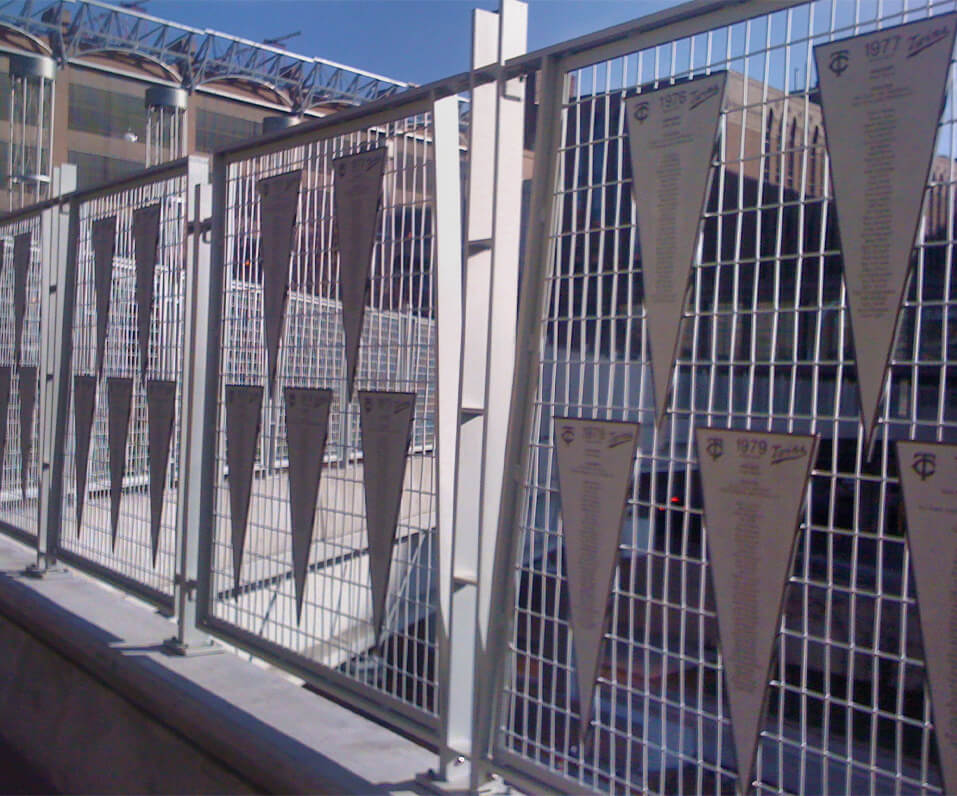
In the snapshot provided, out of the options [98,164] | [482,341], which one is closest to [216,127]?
[98,164]

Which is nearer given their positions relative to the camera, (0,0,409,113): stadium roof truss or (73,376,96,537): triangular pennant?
(73,376,96,537): triangular pennant

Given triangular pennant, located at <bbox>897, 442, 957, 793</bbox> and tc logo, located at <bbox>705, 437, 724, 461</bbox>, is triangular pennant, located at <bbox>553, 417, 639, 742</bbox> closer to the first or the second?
tc logo, located at <bbox>705, 437, 724, 461</bbox>

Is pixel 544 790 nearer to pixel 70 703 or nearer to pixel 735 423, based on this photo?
pixel 735 423

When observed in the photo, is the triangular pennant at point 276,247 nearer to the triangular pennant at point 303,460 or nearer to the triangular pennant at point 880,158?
the triangular pennant at point 303,460

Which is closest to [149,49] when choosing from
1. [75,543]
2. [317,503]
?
[75,543]

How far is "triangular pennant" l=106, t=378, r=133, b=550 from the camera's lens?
4.83m

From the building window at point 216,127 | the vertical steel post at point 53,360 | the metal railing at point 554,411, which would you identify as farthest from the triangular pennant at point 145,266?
the building window at point 216,127

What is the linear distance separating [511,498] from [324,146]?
159cm

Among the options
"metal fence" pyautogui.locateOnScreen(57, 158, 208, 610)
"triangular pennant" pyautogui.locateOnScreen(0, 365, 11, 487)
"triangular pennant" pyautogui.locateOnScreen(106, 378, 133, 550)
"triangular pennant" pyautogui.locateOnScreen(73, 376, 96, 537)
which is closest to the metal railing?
"metal fence" pyautogui.locateOnScreen(57, 158, 208, 610)

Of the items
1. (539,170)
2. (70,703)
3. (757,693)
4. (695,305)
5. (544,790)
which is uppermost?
(539,170)

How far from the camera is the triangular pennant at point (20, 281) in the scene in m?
6.34

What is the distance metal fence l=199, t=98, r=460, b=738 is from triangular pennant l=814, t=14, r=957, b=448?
1.31 meters

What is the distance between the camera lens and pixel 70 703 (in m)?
4.52

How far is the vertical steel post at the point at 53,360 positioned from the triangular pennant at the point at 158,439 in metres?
1.27
